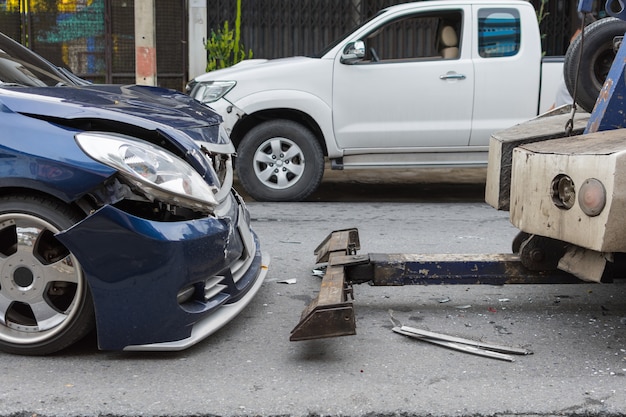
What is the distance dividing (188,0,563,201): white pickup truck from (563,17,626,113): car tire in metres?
3.87

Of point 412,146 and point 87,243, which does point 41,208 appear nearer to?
point 87,243

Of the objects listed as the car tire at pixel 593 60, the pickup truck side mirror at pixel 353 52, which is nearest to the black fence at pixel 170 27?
the pickup truck side mirror at pixel 353 52

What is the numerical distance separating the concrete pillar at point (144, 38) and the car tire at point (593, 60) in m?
8.57

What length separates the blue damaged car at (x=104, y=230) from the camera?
3.63m

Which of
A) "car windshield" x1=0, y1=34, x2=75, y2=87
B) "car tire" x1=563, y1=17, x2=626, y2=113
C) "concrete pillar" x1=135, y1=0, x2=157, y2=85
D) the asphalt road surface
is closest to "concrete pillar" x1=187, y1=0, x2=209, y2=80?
"concrete pillar" x1=135, y1=0, x2=157, y2=85

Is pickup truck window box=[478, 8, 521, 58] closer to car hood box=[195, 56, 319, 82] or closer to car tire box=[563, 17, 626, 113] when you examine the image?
car hood box=[195, 56, 319, 82]

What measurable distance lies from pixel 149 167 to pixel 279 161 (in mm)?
5070

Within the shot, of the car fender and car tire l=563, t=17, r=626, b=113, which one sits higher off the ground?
car tire l=563, t=17, r=626, b=113

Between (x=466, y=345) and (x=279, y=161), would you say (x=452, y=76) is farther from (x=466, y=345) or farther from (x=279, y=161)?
(x=466, y=345)

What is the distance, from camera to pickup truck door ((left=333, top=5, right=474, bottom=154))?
8703 millimetres

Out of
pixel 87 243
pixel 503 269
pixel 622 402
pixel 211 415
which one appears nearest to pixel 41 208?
pixel 87 243

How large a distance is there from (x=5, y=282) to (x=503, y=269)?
2431 mm

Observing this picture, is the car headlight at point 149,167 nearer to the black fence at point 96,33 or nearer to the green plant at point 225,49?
the green plant at point 225,49

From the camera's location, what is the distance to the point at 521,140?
437 centimetres
